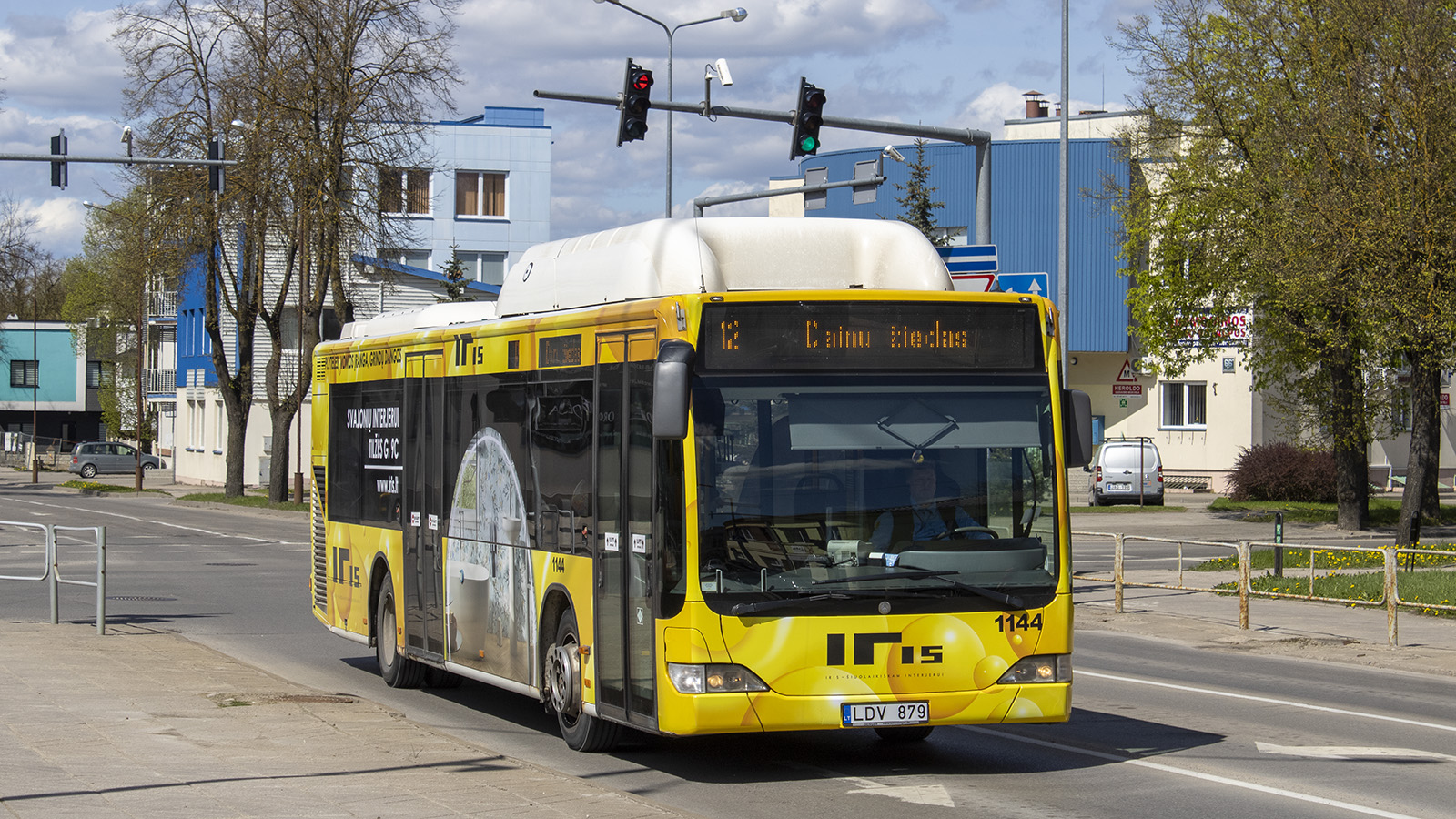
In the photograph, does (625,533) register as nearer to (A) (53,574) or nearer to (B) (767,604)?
(B) (767,604)

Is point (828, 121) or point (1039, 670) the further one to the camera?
point (828, 121)

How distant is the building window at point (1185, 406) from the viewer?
56.9m

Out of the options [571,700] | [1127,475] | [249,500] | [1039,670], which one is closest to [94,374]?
[249,500]

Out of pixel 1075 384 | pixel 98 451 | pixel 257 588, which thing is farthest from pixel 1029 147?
pixel 98 451

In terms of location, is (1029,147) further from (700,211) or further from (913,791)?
(913,791)

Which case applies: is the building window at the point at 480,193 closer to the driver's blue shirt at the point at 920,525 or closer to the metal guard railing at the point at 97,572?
the metal guard railing at the point at 97,572

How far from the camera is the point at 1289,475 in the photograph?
45.4m

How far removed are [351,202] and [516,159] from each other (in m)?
35.0

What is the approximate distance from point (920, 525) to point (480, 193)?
7235cm

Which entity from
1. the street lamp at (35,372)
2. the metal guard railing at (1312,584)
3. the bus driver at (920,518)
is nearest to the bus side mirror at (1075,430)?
the bus driver at (920,518)

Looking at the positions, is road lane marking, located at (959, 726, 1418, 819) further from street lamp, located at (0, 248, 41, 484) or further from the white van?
street lamp, located at (0, 248, 41, 484)

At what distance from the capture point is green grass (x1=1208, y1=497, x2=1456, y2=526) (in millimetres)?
37906

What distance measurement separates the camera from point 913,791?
895 cm

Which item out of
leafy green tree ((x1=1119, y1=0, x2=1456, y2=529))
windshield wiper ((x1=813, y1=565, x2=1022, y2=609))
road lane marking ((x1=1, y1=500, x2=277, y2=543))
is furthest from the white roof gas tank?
road lane marking ((x1=1, y1=500, x2=277, y2=543))
